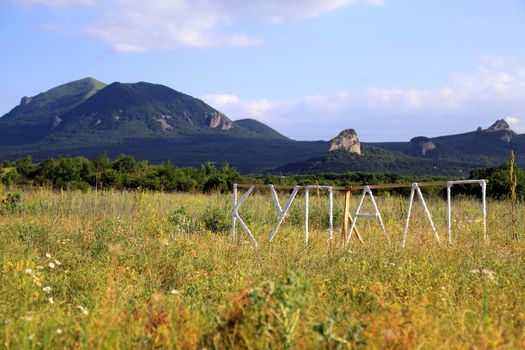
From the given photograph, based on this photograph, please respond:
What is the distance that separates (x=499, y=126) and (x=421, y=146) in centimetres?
1187

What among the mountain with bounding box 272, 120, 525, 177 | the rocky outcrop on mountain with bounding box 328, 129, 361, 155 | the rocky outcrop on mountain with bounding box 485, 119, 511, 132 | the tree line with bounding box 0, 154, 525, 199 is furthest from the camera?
the rocky outcrop on mountain with bounding box 485, 119, 511, 132

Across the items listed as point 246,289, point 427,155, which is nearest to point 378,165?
point 427,155

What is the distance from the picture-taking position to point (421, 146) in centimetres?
9450

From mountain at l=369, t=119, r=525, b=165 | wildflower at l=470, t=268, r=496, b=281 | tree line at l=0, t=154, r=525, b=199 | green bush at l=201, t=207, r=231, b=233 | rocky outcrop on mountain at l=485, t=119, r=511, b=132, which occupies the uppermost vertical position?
rocky outcrop on mountain at l=485, t=119, r=511, b=132

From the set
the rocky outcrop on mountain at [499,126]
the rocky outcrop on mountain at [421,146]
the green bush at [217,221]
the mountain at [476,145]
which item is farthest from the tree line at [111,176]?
the rocky outcrop on mountain at [499,126]

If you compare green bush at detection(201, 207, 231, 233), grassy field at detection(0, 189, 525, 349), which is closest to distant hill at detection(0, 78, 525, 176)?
green bush at detection(201, 207, 231, 233)

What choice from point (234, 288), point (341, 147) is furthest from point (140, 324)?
point (341, 147)

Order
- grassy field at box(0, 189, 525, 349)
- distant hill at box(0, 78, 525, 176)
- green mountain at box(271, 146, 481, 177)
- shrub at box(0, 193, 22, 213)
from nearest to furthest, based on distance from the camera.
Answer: grassy field at box(0, 189, 525, 349), shrub at box(0, 193, 22, 213), green mountain at box(271, 146, 481, 177), distant hill at box(0, 78, 525, 176)

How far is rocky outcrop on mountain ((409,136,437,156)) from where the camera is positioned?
91.3 m

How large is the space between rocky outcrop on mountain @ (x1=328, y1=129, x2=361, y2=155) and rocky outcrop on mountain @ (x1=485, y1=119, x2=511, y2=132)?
22.5m

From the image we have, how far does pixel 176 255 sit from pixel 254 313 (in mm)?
4233

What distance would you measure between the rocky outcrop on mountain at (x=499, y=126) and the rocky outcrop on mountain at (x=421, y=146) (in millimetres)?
9037

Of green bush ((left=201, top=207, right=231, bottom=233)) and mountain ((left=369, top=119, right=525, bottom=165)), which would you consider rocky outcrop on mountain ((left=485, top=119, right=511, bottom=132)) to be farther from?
green bush ((left=201, top=207, right=231, bottom=233))

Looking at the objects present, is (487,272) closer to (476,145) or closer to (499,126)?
(476,145)
